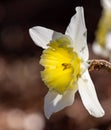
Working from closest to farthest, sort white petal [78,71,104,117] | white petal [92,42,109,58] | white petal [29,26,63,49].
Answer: white petal [78,71,104,117], white petal [29,26,63,49], white petal [92,42,109,58]

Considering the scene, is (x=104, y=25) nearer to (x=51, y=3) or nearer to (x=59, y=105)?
(x=59, y=105)

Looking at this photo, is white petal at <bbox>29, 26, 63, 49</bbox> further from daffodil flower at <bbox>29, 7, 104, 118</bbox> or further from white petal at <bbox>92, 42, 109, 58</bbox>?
white petal at <bbox>92, 42, 109, 58</bbox>

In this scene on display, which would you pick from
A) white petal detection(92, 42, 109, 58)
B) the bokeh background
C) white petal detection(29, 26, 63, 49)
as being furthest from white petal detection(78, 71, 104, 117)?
the bokeh background

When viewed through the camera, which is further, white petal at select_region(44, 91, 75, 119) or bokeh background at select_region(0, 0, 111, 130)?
bokeh background at select_region(0, 0, 111, 130)

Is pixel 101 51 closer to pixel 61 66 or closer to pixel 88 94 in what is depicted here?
pixel 61 66

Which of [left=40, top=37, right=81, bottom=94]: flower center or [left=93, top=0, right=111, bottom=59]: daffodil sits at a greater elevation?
[left=40, top=37, right=81, bottom=94]: flower center

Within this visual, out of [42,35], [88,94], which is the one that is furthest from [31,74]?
[88,94]

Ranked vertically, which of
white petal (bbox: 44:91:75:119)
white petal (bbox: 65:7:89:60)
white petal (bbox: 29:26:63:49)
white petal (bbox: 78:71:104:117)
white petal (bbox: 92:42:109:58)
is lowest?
white petal (bbox: 92:42:109:58)

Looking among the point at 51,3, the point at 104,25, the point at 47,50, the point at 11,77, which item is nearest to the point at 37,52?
the point at 11,77
